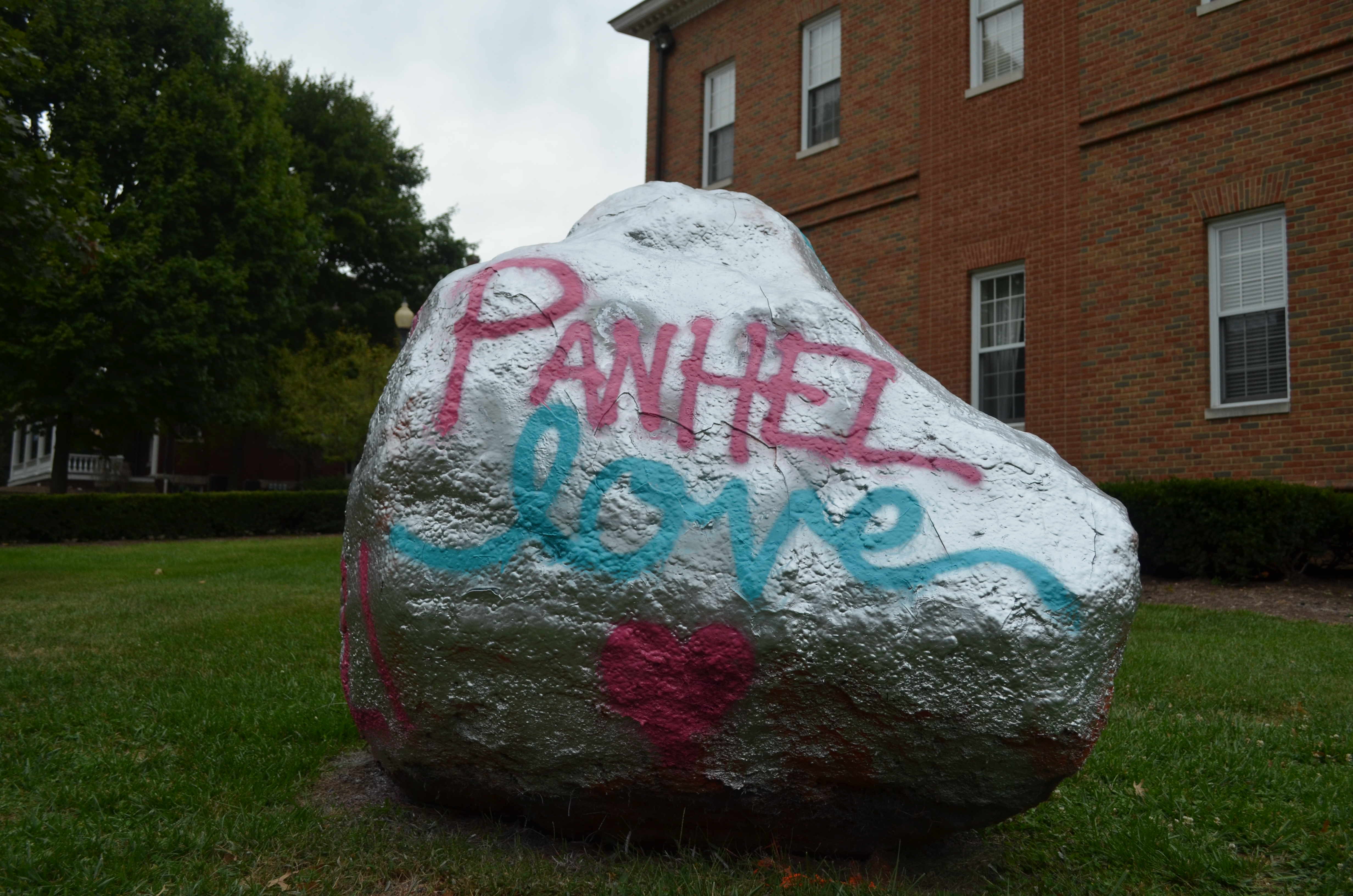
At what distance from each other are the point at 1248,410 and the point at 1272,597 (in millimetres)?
2142

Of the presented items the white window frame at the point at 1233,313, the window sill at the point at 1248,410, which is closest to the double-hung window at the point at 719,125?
the white window frame at the point at 1233,313

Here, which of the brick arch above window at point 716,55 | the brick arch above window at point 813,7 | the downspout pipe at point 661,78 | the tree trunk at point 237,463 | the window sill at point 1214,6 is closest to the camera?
the window sill at point 1214,6

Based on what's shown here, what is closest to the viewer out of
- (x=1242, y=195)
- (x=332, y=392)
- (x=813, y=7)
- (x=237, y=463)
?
(x=1242, y=195)

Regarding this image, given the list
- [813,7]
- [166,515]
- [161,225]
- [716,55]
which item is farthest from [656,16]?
[166,515]

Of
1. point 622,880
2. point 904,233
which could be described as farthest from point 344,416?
point 622,880

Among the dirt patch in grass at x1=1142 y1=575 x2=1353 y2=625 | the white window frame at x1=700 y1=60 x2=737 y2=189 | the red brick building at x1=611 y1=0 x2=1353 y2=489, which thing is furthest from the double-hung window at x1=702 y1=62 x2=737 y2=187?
the dirt patch in grass at x1=1142 y1=575 x2=1353 y2=625

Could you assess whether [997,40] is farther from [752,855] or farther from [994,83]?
[752,855]

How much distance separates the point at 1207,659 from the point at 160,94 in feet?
67.5

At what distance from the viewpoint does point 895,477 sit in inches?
116

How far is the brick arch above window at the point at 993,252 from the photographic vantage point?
11.7 m

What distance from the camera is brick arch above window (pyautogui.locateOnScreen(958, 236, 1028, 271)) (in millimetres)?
11703

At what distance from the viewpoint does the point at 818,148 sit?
45.9ft

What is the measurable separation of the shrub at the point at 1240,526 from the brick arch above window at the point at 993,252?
138 inches

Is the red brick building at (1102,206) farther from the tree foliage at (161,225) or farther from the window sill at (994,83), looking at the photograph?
the tree foliage at (161,225)
